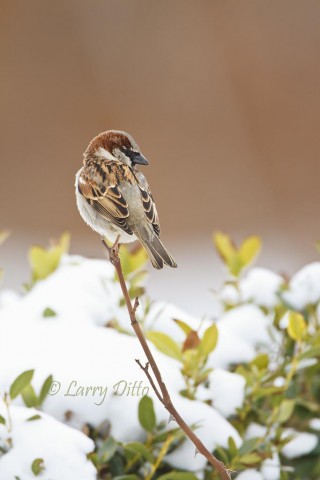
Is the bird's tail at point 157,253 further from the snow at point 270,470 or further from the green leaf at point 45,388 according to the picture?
the snow at point 270,470

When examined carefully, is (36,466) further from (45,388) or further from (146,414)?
(146,414)

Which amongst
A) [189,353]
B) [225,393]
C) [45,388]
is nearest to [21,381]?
[45,388]

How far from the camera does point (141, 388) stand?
75.8 inches

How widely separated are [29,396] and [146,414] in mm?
271

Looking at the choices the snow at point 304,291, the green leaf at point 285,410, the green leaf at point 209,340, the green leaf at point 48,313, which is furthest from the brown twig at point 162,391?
the snow at point 304,291

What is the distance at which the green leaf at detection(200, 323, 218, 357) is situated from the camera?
186 cm

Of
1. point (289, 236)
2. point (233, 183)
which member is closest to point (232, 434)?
point (289, 236)

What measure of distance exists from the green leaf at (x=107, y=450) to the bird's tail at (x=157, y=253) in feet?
1.43

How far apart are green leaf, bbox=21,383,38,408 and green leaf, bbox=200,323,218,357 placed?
1.33 feet

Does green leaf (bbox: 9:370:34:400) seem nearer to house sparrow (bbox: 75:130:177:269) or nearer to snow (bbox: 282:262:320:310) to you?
house sparrow (bbox: 75:130:177:269)

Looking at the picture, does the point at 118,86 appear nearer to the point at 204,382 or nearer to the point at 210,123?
the point at 210,123

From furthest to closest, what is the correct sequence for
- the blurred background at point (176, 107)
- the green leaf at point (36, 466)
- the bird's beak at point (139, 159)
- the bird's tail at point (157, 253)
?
the blurred background at point (176, 107)
the bird's tail at point (157, 253)
the bird's beak at point (139, 159)
the green leaf at point (36, 466)

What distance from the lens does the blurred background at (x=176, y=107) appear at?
721 centimetres

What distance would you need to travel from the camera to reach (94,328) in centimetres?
212
